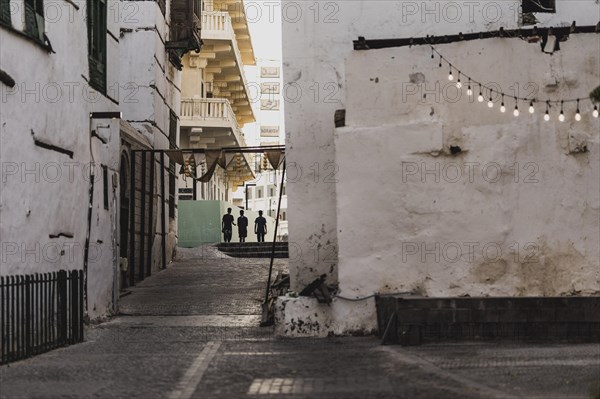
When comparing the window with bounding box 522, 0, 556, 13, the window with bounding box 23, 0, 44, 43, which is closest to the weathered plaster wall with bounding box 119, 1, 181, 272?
the window with bounding box 23, 0, 44, 43

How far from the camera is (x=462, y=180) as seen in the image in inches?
539

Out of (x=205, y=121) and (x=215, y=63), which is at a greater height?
(x=215, y=63)

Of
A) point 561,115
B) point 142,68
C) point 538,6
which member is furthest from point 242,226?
point 561,115

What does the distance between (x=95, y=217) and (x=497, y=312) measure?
799 cm

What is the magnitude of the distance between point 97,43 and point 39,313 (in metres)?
7.09

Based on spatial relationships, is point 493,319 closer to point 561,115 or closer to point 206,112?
point 561,115

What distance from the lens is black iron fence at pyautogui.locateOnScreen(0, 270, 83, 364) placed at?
11.6 metres

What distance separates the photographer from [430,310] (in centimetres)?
1238

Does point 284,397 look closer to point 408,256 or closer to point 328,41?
point 408,256

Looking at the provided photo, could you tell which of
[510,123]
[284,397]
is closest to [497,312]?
[510,123]

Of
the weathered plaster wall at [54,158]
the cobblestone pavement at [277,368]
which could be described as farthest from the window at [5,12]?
the cobblestone pavement at [277,368]

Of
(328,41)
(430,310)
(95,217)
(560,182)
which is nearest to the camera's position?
(430,310)

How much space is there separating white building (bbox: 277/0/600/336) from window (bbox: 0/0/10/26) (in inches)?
180

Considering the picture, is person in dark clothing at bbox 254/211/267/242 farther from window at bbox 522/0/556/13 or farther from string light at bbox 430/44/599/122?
string light at bbox 430/44/599/122
